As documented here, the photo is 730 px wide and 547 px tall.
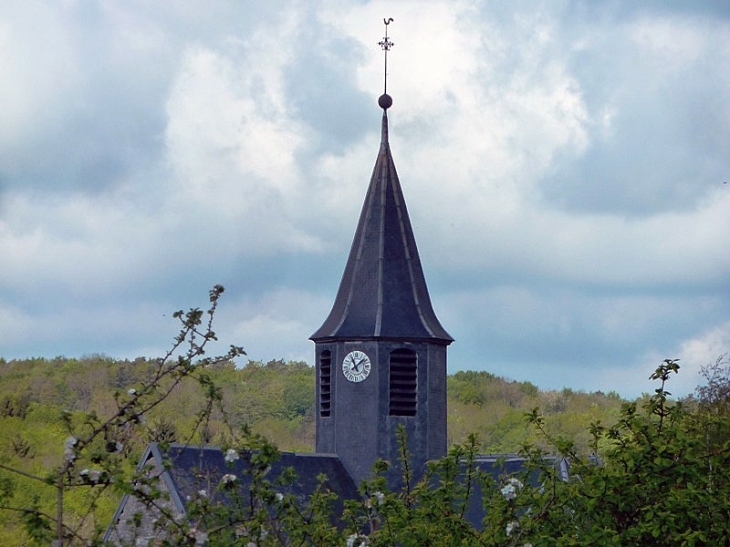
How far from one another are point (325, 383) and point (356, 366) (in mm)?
1004

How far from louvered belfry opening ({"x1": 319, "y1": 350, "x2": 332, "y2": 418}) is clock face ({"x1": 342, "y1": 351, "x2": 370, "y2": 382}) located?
19.6 inches

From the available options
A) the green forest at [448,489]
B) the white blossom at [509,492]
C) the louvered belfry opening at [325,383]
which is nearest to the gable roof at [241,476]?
the louvered belfry opening at [325,383]

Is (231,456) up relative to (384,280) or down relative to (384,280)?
down

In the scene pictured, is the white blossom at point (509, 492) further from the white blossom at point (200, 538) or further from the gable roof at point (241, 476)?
the gable roof at point (241, 476)

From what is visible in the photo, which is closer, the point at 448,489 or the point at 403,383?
the point at 448,489

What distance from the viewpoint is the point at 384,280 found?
2934cm

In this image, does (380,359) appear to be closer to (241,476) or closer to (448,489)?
(241,476)

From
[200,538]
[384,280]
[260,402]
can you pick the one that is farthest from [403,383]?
[260,402]

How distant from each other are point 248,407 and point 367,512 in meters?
76.9

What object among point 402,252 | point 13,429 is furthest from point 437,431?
point 13,429

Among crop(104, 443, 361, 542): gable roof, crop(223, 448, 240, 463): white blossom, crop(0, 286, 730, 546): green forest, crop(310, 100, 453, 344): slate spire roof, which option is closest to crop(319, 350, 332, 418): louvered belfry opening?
crop(310, 100, 453, 344): slate spire roof

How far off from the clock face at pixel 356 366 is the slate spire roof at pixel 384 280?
36cm

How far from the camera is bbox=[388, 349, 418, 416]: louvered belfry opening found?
28438mm

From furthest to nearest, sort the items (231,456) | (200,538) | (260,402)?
(260,402)
(231,456)
(200,538)
